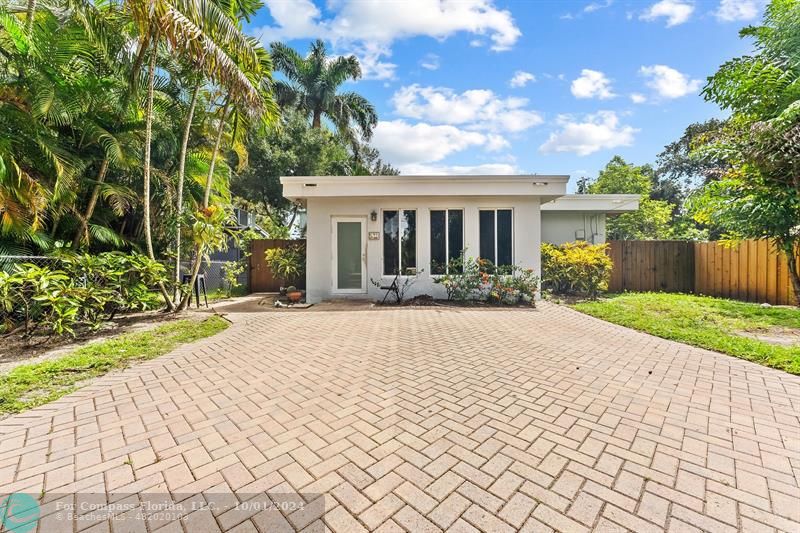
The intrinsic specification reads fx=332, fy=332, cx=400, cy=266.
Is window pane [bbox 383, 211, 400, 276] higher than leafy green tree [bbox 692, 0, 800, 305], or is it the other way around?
leafy green tree [bbox 692, 0, 800, 305]

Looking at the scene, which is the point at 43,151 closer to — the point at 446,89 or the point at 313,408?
the point at 313,408

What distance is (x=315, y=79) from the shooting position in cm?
1842

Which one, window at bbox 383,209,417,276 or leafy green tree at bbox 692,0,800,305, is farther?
window at bbox 383,209,417,276

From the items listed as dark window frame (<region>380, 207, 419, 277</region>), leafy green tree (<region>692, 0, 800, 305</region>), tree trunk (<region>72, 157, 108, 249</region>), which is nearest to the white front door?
dark window frame (<region>380, 207, 419, 277</region>)

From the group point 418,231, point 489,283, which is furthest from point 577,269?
point 418,231

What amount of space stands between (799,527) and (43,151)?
9.33 m

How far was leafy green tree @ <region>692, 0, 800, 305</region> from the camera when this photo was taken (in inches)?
250

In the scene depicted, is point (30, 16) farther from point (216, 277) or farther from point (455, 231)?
point (455, 231)

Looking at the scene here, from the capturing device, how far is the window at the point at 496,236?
30.5ft

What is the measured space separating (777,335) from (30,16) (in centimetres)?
1433

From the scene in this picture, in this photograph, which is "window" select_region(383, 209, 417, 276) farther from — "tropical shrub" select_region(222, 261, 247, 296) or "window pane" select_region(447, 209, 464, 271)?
"tropical shrub" select_region(222, 261, 247, 296)

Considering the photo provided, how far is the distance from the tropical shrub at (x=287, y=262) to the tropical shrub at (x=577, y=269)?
7.47m

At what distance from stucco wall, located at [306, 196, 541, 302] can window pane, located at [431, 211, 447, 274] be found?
0.15 meters

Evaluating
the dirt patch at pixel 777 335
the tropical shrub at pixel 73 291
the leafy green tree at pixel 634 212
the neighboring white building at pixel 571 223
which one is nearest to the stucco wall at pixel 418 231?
the tropical shrub at pixel 73 291
